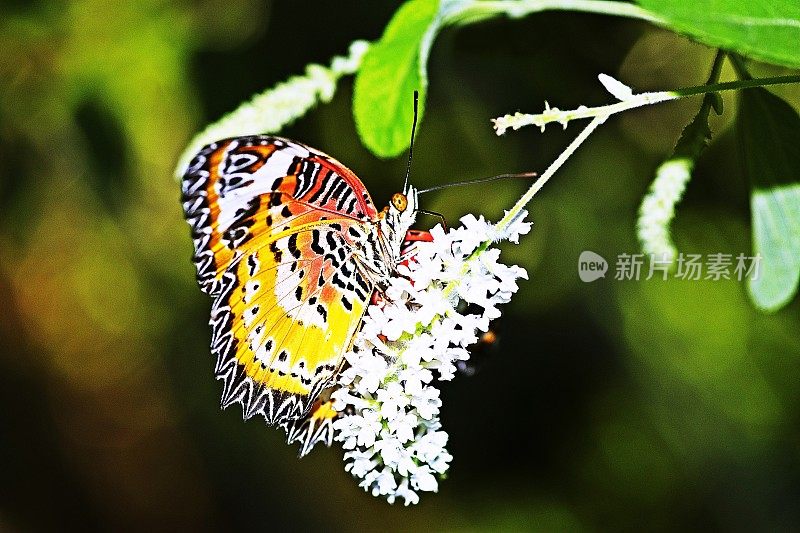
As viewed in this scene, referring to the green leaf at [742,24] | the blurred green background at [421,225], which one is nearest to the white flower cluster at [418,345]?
the green leaf at [742,24]

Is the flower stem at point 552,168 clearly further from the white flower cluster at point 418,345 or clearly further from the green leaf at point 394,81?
the green leaf at point 394,81

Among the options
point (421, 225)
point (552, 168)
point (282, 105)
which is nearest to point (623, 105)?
point (552, 168)

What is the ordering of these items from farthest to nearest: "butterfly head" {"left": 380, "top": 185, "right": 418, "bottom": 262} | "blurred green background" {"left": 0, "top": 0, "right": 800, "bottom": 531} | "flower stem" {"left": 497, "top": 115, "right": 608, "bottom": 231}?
"blurred green background" {"left": 0, "top": 0, "right": 800, "bottom": 531}, "butterfly head" {"left": 380, "top": 185, "right": 418, "bottom": 262}, "flower stem" {"left": 497, "top": 115, "right": 608, "bottom": 231}

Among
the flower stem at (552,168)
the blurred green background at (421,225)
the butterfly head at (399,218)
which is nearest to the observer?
the flower stem at (552,168)

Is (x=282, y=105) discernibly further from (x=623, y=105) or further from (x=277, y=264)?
(x=623, y=105)

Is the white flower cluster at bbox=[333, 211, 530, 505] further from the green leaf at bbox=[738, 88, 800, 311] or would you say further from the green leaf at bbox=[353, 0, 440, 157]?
the green leaf at bbox=[738, 88, 800, 311]

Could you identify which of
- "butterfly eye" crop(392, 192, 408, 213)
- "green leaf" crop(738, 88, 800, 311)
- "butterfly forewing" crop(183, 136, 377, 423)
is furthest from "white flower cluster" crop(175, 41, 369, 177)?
"green leaf" crop(738, 88, 800, 311)
